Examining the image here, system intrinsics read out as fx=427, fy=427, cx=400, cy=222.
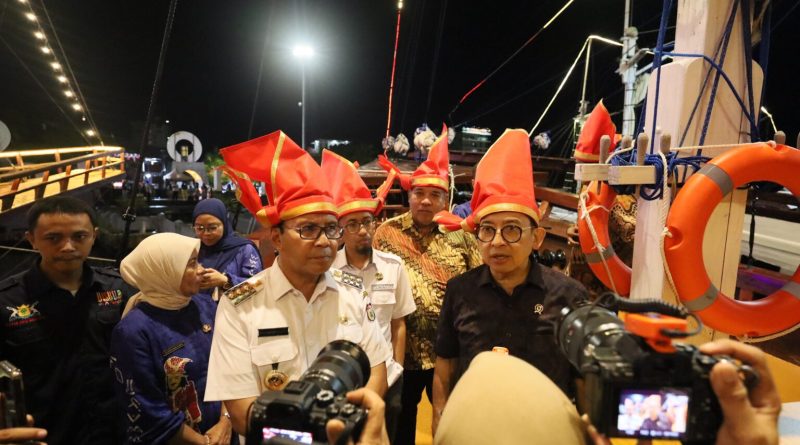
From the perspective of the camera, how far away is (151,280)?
2020 millimetres

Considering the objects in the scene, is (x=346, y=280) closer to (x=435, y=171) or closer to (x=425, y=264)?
(x=425, y=264)

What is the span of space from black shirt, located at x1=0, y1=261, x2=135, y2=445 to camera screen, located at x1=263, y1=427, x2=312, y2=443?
167 cm

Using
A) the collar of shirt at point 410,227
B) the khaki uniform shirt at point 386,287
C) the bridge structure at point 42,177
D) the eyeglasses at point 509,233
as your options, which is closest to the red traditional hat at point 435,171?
the collar of shirt at point 410,227

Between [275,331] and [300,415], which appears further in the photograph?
[275,331]

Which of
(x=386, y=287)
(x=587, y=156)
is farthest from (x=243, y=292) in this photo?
(x=587, y=156)

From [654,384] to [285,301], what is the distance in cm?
128

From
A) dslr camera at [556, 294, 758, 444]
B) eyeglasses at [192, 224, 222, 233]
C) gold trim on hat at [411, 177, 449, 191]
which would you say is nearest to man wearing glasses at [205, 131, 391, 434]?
dslr camera at [556, 294, 758, 444]

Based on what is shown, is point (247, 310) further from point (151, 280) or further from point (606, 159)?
point (606, 159)

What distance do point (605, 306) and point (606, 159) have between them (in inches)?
45.1

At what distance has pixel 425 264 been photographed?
278 centimetres

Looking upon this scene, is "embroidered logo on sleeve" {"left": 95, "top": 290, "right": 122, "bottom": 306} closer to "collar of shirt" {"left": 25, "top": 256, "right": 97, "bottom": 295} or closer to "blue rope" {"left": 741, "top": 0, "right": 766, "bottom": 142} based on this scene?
"collar of shirt" {"left": 25, "top": 256, "right": 97, "bottom": 295}

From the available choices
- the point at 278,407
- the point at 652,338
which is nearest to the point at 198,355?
the point at 278,407

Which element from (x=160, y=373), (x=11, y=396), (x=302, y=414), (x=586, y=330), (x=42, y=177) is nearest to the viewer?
(x=302, y=414)

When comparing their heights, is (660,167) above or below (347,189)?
above
